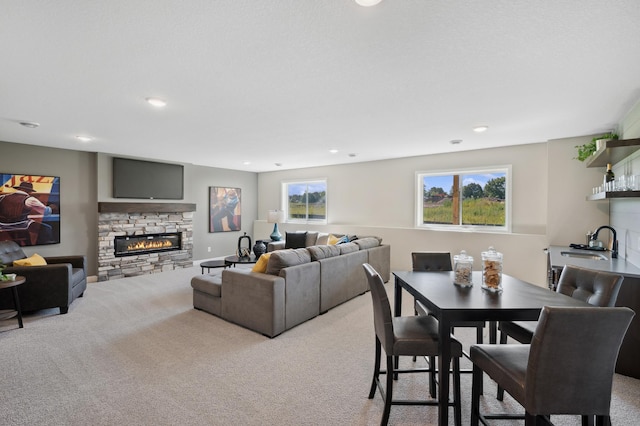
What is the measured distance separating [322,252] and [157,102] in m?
2.55

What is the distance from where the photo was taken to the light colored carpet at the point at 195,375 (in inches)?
79.5

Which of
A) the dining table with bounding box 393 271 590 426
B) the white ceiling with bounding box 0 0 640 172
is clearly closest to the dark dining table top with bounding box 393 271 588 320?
the dining table with bounding box 393 271 590 426

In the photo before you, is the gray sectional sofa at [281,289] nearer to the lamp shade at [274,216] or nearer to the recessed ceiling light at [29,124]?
the recessed ceiling light at [29,124]

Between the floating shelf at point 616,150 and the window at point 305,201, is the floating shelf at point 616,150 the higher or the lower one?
the higher one

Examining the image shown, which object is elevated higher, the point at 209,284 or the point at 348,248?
the point at 348,248

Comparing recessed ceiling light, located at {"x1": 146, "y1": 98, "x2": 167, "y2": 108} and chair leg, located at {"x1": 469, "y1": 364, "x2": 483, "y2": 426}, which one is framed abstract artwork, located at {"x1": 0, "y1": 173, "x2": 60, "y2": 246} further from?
chair leg, located at {"x1": 469, "y1": 364, "x2": 483, "y2": 426}

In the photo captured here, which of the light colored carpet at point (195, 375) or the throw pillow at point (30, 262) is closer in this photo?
the light colored carpet at point (195, 375)

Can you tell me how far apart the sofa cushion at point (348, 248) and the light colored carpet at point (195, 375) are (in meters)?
0.95

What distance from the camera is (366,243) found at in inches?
200

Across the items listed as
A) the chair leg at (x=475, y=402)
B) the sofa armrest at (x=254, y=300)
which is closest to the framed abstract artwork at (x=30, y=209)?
the sofa armrest at (x=254, y=300)

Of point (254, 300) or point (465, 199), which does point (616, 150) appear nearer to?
point (465, 199)

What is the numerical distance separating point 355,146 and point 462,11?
3.58 metres

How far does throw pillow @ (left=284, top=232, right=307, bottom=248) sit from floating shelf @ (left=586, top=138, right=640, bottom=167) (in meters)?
4.86

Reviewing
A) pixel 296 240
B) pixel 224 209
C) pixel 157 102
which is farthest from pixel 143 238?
pixel 157 102
